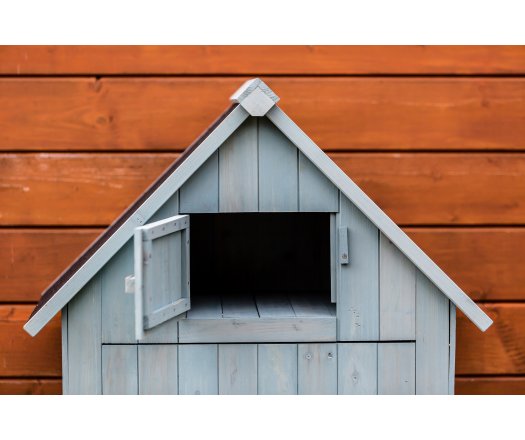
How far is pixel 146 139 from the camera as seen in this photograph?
281 cm

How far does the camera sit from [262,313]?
2457 mm

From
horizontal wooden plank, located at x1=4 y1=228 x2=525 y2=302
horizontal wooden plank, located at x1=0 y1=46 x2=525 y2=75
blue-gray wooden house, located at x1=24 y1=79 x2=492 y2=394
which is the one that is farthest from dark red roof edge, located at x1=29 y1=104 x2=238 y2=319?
horizontal wooden plank, located at x1=0 y1=46 x2=525 y2=75

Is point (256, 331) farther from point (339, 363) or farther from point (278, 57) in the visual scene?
point (278, 57)

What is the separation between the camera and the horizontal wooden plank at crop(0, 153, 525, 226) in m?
2.82

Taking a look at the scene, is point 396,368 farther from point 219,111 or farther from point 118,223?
point 219,111

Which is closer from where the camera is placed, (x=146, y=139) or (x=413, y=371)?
(x=413, y=371)

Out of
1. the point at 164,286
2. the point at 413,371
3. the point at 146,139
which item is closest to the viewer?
the point at 164,286

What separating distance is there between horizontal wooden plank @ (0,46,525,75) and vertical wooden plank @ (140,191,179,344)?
66 centimetres

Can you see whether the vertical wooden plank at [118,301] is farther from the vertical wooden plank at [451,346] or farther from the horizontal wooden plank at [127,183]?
the vertical wooden plank at [451,346]

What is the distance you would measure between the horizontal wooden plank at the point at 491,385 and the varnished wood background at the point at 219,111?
0.65 feet

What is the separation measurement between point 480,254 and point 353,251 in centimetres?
71

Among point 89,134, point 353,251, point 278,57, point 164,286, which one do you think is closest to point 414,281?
point 353,251

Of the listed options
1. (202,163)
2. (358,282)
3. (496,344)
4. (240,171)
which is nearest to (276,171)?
(240,171)

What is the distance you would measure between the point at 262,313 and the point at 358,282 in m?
0.29
